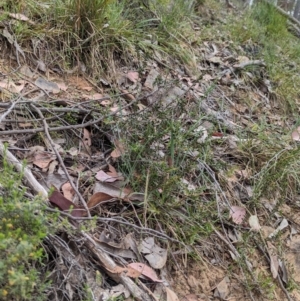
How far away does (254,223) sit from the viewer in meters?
2.20

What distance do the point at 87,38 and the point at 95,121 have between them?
2.58 ft

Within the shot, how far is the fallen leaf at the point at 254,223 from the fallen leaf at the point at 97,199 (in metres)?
0.77

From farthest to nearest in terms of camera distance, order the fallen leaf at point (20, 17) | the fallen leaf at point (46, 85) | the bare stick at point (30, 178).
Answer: the fallen leaf at point (20, 17)
the fallen leaf at point (46, 85)
the bare stick at point (30, 178)

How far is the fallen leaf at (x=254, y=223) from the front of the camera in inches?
85.8

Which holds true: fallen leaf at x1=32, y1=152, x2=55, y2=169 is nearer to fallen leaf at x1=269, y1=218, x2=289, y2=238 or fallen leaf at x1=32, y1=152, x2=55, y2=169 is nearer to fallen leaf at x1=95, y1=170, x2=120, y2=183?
fallen leaf at x1=95, y1=170, x2=120, y2=183

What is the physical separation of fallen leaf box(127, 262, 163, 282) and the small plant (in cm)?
43

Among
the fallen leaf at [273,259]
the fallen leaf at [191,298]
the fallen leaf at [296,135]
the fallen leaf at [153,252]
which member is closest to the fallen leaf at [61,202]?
the fallen leaf at [153,252]

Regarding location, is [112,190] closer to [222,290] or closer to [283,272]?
[222,290]

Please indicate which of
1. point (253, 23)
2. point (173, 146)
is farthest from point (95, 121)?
point (253, 23)

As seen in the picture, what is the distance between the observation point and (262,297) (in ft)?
6.50

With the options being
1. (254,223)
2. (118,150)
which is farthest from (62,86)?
(254,223)

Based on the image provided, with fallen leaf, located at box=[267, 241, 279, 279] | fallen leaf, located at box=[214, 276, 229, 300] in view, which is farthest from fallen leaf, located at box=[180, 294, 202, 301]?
fallen leaf, located at box=[267, 241, 279, 279]

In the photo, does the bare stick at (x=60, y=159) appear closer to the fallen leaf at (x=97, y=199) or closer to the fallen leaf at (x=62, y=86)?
the fallen leaf at (x=97, y=199)

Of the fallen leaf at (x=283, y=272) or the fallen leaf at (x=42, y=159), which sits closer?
the fallen leaf at (x=42, y=159)
